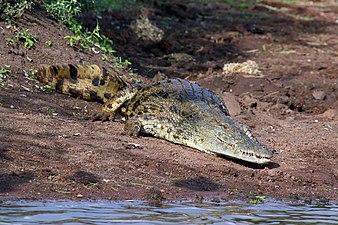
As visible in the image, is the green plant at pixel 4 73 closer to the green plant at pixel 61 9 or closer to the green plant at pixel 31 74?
the green plant at pixel 31 74

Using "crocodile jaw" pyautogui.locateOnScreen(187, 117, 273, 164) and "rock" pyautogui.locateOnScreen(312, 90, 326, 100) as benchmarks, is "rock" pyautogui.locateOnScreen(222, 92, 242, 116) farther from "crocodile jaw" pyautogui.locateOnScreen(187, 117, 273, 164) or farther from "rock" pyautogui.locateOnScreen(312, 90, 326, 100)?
"crocodile jaw" pyautogui.locateOnScreen(187, 117, 273, 164)

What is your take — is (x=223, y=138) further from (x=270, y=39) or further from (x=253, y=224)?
(x=270, y=39)

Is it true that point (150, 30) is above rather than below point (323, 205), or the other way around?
above

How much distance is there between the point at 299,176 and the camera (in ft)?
24.6

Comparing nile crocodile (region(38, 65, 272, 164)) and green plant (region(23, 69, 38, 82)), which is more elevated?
green plant (region(23, 69, 38, 82))

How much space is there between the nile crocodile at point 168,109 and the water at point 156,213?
1.26m

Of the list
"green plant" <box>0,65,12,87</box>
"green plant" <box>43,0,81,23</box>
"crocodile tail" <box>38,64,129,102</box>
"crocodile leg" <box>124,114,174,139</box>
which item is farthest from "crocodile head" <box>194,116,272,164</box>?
"green plant" <box>43,0,81,23</box>

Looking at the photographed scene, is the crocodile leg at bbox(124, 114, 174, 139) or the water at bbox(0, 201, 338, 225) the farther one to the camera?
the crocodile leg at bbox(124, 114, 174, 139)

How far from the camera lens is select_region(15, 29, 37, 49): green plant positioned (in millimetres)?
9988

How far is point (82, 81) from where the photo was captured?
9.55m

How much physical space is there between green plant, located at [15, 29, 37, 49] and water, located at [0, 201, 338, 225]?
14.2 feet

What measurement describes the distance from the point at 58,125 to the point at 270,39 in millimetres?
8728

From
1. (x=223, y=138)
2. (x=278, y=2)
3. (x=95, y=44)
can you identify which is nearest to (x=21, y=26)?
(x=95, y=44)

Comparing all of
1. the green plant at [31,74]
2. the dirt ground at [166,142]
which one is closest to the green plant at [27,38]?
the dirt ground at [166,142]
